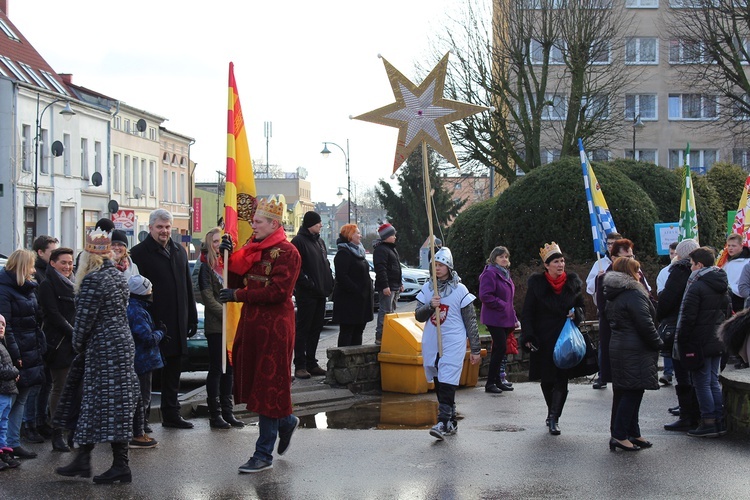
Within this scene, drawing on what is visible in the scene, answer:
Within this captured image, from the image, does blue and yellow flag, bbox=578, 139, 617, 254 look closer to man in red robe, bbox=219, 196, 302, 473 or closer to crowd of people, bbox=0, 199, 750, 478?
crowd of people, bbox=0, 199, 750, 478

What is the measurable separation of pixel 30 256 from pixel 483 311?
19.1 feet

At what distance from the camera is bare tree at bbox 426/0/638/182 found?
3098 centimetres

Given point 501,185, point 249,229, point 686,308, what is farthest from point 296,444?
point 501,185

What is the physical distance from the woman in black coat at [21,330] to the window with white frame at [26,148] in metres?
40.1

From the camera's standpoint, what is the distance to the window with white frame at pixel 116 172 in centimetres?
5806

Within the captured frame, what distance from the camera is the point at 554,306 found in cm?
924

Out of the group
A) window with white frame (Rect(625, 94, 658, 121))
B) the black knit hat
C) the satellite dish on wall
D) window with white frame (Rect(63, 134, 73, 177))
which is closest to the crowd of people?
the black knit hat

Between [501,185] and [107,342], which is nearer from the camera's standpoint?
[107,342]

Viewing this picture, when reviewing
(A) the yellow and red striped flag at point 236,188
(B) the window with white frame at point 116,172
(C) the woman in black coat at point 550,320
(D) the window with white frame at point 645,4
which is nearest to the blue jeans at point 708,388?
(C) the woman in black coat at point 550,320

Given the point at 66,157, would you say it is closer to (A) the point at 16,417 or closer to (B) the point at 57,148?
(B) the point at 57,148

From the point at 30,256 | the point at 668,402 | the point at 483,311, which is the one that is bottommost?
the point at 668,402

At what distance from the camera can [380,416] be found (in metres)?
10.4

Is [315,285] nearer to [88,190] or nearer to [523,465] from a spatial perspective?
[523,465]

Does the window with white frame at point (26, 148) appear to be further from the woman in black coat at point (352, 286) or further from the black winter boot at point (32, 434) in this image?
the black winter boot at point (32, 434)
